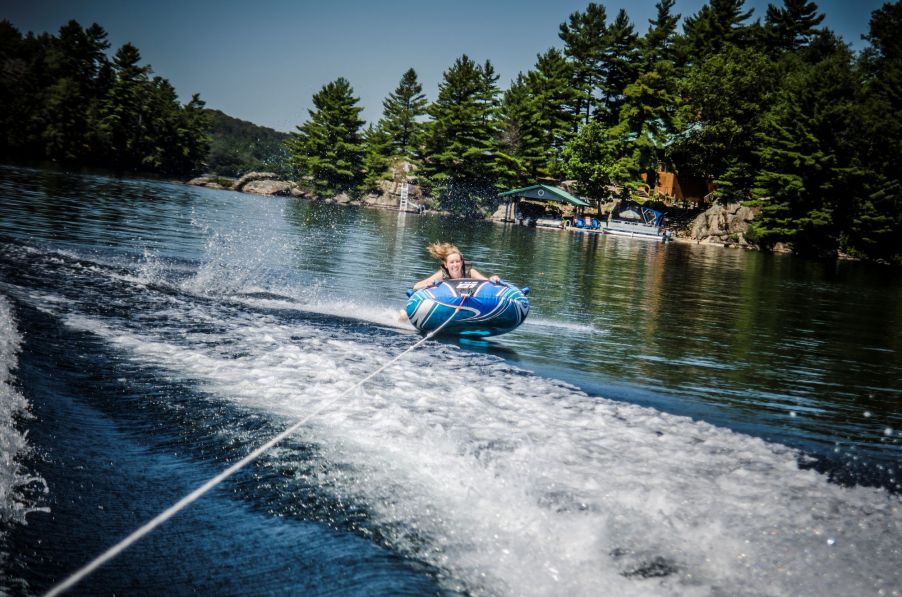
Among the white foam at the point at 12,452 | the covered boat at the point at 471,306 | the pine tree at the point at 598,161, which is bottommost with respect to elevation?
the white foam at the point at 12,452

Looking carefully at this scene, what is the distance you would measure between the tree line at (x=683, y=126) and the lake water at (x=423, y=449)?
35590mm

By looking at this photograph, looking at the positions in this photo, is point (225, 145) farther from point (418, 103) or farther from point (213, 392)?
point (213, 392)

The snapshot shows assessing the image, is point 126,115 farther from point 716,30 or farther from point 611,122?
point 716,30

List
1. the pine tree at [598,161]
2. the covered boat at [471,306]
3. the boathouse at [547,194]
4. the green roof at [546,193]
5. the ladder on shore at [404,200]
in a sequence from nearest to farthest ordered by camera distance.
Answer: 1. the covered boat at [471,306]
2. the boathouse at [547,194]
3. the green roof at [546,193]
4. the pine tree at [598,161]
5. the ladder on shore at [404,200]

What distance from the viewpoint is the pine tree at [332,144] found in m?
70.4

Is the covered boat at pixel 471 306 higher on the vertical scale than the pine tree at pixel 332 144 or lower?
lower

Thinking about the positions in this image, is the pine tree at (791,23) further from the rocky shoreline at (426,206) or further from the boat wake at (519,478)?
the boat wake at (519,478)

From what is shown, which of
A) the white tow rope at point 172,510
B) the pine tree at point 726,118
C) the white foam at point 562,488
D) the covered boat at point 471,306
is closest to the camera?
the white tow rope at point 172,510

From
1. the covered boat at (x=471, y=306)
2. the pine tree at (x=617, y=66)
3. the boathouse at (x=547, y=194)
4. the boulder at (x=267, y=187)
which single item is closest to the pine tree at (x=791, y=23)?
the pine tree at (x=617, y=66)

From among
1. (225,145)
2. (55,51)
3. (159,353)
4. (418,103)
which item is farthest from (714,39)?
(225,145)

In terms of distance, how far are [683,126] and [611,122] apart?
1027cm

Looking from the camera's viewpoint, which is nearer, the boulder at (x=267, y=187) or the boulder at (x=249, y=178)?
the boulder at (x=267, y=187)

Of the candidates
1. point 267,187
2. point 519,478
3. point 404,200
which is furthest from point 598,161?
point 519,478

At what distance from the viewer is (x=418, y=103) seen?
75688 millimetres
